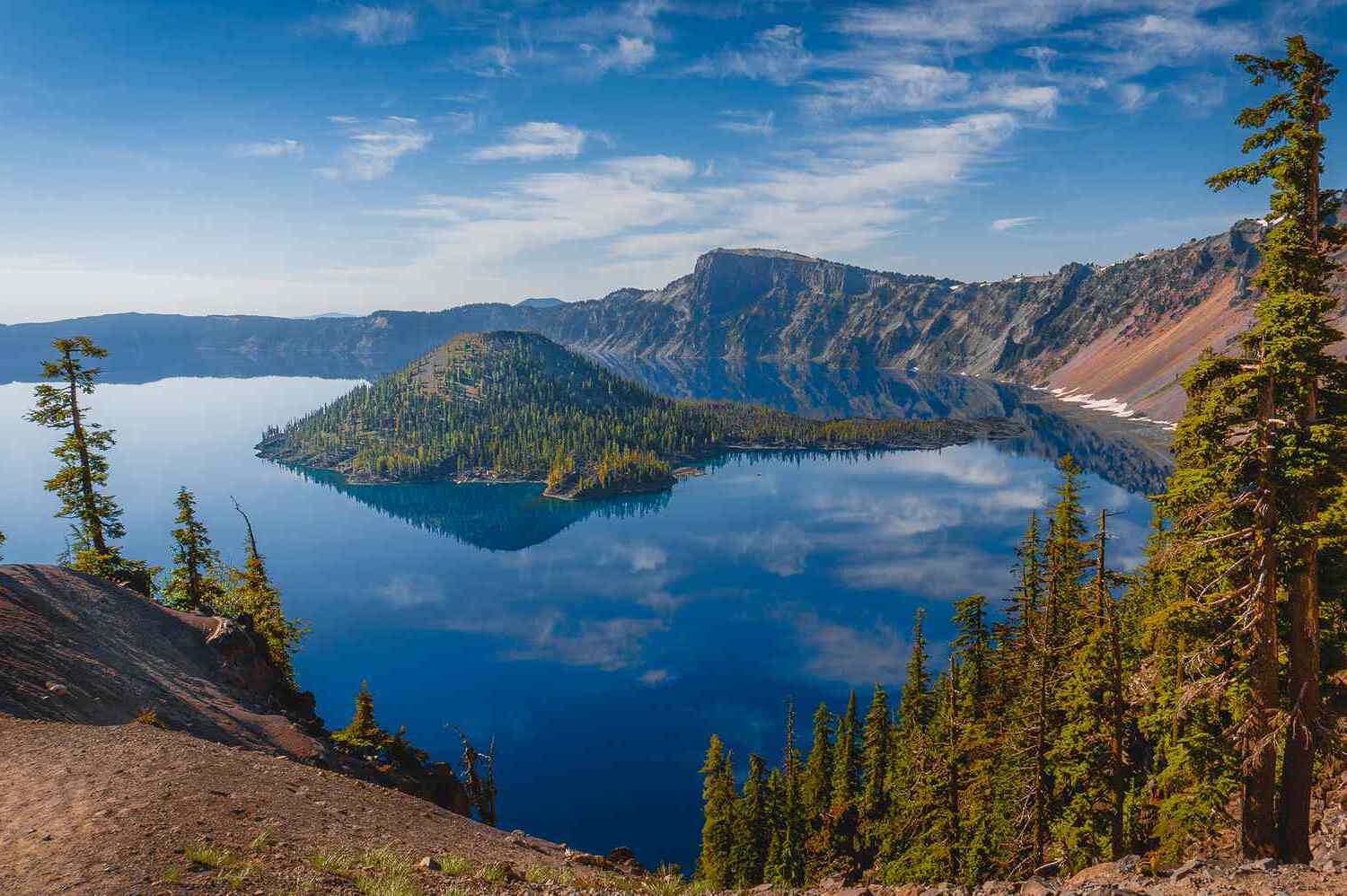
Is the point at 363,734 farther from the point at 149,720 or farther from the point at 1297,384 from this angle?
the point at 1297,384

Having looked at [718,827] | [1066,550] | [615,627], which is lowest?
[615,627]

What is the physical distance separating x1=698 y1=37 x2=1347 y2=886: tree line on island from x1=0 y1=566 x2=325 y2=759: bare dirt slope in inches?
1342

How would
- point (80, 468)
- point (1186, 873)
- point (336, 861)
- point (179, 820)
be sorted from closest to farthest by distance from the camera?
1. point (1186, 873)
2. point (336, 861)
3. point (179, 820)
4. point (80, 468)

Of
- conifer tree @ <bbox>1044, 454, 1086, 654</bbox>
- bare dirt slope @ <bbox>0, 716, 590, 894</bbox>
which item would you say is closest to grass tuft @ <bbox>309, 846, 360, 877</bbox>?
bare dirt slope @ <bbox>0, 716, 590, 894</bbox>

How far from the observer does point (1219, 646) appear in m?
17.9

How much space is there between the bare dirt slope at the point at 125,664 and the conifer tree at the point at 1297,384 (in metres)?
35.5

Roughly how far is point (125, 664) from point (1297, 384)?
43.8m

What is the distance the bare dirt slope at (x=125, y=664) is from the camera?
26.6 m

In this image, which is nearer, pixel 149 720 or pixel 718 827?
pixel 149 720

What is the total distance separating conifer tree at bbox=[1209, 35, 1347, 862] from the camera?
16641 millimetres

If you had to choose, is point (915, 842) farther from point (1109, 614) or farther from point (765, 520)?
point (765, 520)

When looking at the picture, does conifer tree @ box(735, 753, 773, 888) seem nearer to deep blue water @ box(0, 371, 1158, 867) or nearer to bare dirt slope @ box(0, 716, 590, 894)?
deep blue water @ box(0, 371, 1158, 867)

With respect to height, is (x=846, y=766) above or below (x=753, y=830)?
above

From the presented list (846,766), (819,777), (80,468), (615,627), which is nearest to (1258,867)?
(846,766)
